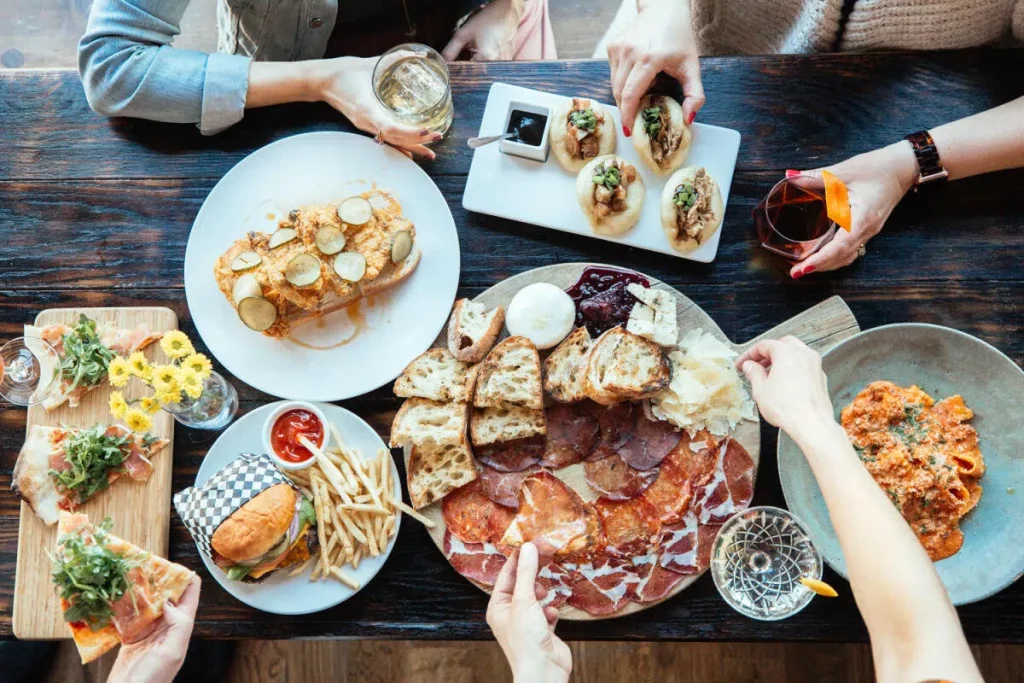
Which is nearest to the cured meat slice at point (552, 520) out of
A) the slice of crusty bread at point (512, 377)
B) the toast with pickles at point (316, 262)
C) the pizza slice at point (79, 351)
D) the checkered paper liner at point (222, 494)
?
the slice of crusty bread at point (512, 377)

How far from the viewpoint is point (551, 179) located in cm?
262

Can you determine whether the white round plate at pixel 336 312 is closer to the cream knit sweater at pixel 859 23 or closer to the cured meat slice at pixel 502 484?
the cured meat slice at pixel 502 484

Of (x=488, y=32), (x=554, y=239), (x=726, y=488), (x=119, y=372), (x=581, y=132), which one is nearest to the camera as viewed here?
(x=119, y=372)

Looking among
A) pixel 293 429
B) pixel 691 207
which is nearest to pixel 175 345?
pixel 293 429

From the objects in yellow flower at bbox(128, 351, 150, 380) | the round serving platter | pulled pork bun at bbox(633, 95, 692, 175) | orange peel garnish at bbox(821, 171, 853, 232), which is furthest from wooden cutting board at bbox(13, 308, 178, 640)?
orange peel garnish at bbox(821, 171, 853, 232)

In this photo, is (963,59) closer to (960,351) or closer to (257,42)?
(960,351)

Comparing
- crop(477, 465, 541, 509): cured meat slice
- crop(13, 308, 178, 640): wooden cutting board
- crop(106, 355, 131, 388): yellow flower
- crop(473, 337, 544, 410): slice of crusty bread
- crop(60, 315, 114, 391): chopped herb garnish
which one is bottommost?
crop(13, 308, 178, 640): wooden cutting board

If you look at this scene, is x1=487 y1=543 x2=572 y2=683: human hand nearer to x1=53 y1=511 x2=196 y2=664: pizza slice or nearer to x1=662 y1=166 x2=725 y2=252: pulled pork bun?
x1=53 y1=511 x2=196 y2=664: pizza slice

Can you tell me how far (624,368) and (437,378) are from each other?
2.09 feet

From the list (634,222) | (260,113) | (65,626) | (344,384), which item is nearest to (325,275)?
(344,384)

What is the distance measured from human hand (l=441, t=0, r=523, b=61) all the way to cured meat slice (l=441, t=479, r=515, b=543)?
1.71 m

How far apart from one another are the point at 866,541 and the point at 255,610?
1938 millimetres

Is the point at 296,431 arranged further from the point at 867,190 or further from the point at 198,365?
the point at 867,190

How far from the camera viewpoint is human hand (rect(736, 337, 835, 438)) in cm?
210
